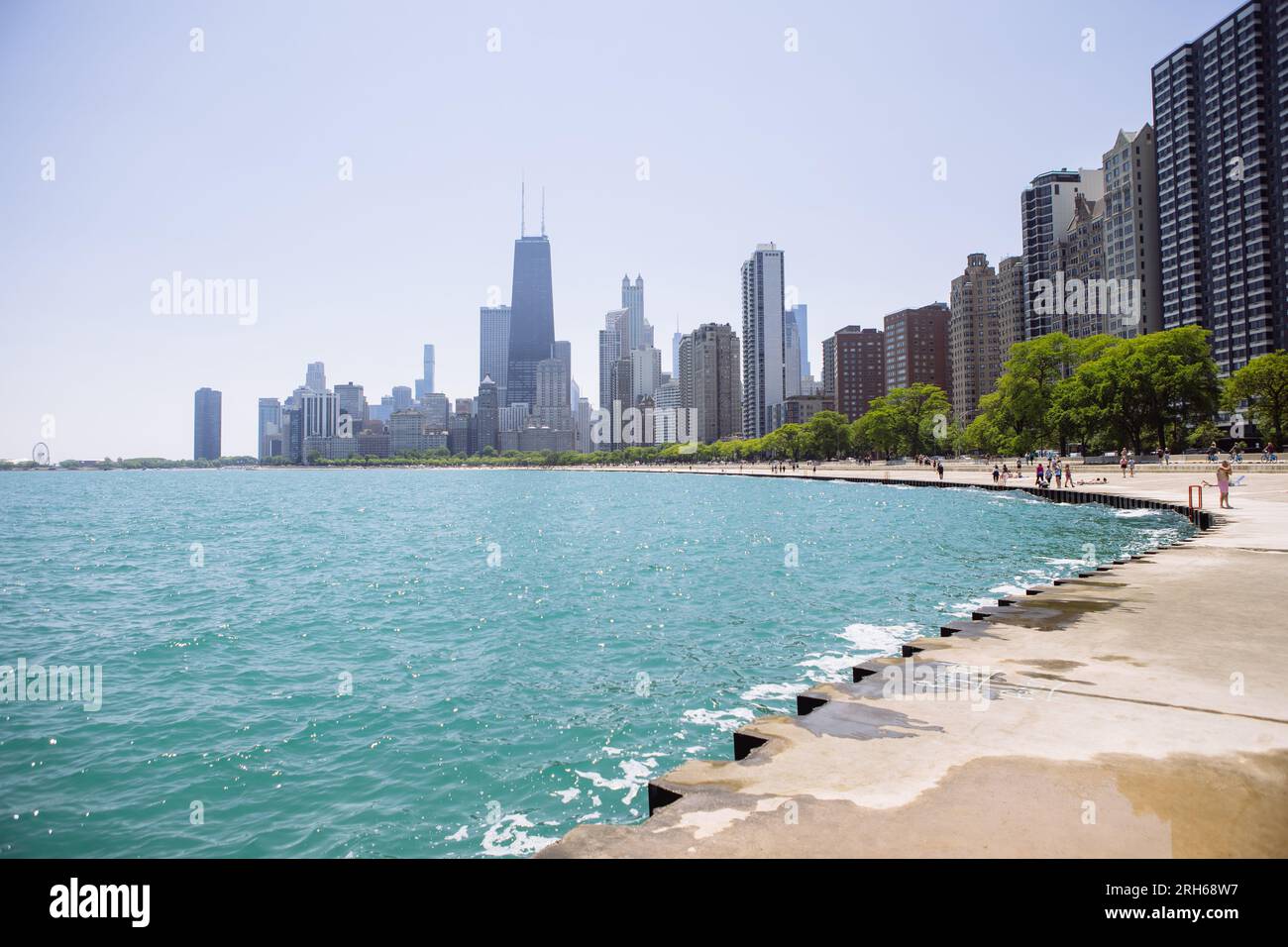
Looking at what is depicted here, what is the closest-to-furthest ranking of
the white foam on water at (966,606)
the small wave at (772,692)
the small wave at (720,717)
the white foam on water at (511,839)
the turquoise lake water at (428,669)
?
the white foam on water at (511,839)
the turquoise lake water at (428,669)
the small wave at (720,717)
the small wave at (772,692)
the white foam on water at (966,606)

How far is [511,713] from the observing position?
12938 millimetres

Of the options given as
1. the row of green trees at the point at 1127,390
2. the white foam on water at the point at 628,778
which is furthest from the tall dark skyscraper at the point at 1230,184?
the white foam on water at the point at 628,778

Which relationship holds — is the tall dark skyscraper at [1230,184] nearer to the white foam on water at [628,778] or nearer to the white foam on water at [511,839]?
the white foam on water at [628,778]

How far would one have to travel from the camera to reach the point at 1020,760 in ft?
22.2

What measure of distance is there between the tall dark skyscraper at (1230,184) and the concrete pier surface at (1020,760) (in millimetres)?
174518

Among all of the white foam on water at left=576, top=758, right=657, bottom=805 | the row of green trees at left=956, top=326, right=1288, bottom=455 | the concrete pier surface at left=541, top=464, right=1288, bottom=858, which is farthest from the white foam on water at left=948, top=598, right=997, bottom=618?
the row of green trees at left=956, top=326, right=1288, bottom=455

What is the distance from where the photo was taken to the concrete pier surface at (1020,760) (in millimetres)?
5270

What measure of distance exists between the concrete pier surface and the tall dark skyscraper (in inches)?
6871

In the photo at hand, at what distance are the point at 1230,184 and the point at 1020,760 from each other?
212983 mm

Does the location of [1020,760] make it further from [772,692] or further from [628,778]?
[772,692]

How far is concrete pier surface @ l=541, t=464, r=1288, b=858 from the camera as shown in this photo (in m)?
5.27

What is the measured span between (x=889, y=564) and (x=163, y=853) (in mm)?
26060

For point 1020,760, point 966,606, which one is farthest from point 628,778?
point 966,606
